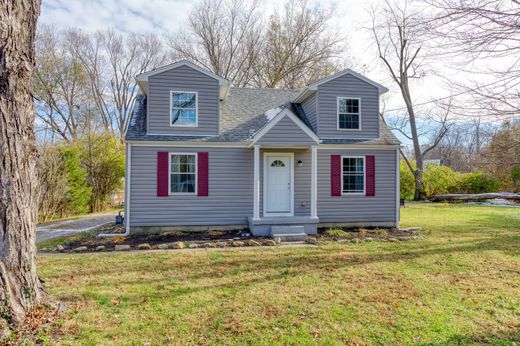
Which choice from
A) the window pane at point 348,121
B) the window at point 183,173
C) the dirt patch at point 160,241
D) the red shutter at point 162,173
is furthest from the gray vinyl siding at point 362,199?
the red shutter at point 162,173

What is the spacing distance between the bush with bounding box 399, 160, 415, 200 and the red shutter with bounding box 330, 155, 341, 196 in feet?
44.6

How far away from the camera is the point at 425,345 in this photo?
10.5 feet

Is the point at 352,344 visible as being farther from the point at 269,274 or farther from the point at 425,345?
the point at 269,274

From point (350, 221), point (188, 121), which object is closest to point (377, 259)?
point (350, 221)

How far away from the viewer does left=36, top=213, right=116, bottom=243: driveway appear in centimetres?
901

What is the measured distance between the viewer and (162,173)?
362 inches

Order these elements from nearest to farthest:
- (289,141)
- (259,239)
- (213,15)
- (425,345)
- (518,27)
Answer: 1. (425,345)
2. (518,27)
3. (259,239)
4. (289,141)
5. (213,15)

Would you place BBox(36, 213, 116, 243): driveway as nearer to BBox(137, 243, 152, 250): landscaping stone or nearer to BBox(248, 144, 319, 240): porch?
BBox(137, 243, 152, 250): landscaping stone

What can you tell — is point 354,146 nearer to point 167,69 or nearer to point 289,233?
point 289,233

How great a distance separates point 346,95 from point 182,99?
5317 mm

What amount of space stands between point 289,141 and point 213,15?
18932mm

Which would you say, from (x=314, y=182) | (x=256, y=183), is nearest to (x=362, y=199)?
(x=314, y=182)

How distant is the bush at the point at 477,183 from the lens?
20.1 m

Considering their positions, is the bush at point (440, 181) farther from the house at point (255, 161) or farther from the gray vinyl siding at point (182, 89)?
the gray vinyl siding at point (182, 89)
